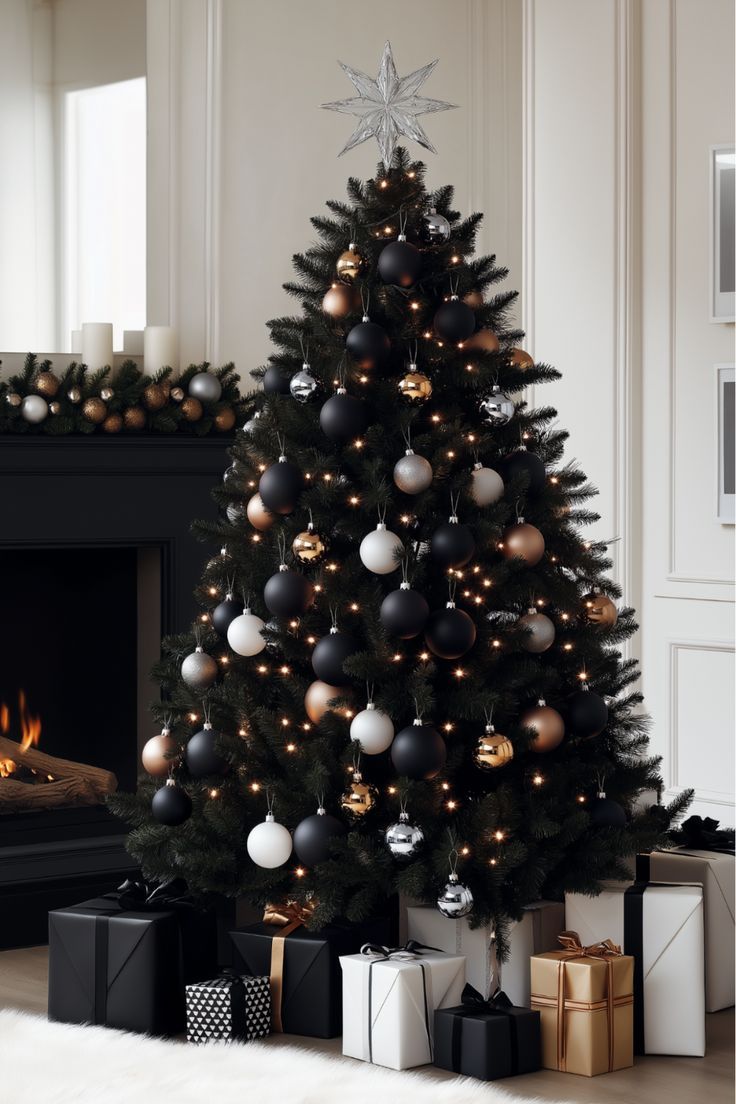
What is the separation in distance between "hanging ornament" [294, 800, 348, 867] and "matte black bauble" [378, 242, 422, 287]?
1038 millimetres

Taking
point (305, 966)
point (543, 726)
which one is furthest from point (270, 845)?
point (543, 726)

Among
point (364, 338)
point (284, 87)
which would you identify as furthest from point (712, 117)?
point (364, 338)

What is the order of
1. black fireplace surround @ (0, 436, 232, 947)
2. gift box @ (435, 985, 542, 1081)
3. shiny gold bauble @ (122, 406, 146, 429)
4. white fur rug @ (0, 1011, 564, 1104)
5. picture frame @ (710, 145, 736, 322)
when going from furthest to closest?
picture frame @ (710, 145, 736, 322)
shiny gold bauble @ (122, 406, 146, 429)
black fireplace surround @ (0, 436, 232, 947)
gift box @ (435, 985, 542, 1081)
white fur rug @ (0, 1011, 564, 1104)

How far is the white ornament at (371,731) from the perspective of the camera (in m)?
2.78

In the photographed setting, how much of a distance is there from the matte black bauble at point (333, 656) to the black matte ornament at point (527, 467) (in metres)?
0.46

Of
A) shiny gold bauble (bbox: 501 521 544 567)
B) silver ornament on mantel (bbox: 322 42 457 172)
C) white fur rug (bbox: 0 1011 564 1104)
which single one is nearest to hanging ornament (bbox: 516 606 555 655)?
shiny gold bauble (bbox: 501 521 544 567)

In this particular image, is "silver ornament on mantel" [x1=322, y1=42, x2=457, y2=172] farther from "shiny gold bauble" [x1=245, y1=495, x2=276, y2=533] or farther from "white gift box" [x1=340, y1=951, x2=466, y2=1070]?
"white gift box" [x1=340, y1=951, x2=466, y2=1070]

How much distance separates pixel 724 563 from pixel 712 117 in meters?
1.47

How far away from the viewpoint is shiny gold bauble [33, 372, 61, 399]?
12.5 ft

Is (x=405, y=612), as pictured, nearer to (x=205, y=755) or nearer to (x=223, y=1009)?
(x=205, y=755)

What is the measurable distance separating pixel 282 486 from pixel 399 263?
1.60ft

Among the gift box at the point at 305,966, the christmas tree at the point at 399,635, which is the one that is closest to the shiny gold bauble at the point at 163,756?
the christmas tree at the point at 399,635

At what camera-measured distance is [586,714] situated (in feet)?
9.66

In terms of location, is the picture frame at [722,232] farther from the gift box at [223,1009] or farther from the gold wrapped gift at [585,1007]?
the gift box at [223,1009]
